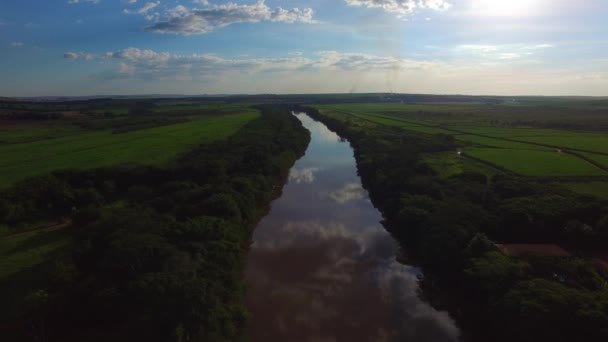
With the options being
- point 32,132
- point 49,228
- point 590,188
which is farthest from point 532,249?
point 32,132

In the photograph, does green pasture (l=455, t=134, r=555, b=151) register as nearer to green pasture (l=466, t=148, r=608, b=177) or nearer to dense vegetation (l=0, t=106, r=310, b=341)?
green pasture (l=466, t=148, r=608, b=177)

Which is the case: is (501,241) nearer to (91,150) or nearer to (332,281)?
(332,281)

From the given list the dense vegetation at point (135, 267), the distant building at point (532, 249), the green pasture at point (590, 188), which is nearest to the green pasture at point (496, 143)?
the green pasture at point (590, 188)

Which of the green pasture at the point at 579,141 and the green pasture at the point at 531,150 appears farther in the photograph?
the green pasture at the point at 579,141

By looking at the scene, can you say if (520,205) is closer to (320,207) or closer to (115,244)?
(320,207)

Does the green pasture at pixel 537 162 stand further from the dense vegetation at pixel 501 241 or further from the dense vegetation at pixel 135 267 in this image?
the dense vegetation at pixel 135 267
